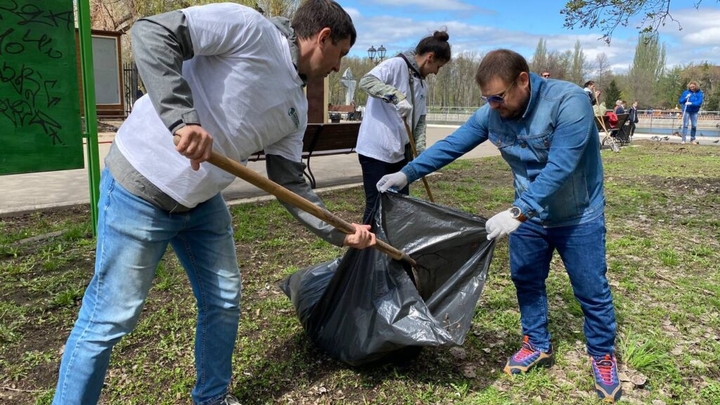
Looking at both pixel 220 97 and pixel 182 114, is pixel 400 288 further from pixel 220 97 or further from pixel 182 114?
pixel 182 114

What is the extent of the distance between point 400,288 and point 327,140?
16.3 feet

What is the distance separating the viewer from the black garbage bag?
2.22 meters

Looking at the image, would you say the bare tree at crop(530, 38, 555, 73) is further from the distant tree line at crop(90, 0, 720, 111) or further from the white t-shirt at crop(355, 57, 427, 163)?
the white t-shirt at crop(355, 57, 427, 163)

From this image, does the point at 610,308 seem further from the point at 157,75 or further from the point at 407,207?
the point at 157,75

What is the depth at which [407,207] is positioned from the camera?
8.36 feet

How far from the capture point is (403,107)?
11.9 ft

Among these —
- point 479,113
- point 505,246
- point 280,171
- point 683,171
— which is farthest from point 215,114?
point 683,171

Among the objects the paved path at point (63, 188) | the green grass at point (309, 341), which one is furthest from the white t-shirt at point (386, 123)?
the paved path at point (63, 188)

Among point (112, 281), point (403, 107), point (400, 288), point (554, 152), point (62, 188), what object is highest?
point (403, 107)

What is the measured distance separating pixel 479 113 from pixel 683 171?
8.48 metres

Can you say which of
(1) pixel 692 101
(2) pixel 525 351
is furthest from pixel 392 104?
(1) pixel 692 101

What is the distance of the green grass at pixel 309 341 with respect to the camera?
2363 mm

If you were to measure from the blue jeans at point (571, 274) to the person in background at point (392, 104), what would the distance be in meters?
1.27

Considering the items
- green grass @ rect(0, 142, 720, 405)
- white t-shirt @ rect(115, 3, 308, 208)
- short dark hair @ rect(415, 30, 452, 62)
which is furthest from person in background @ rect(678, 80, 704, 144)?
white t-shirt @ rect(115, 3, 308, 208)
